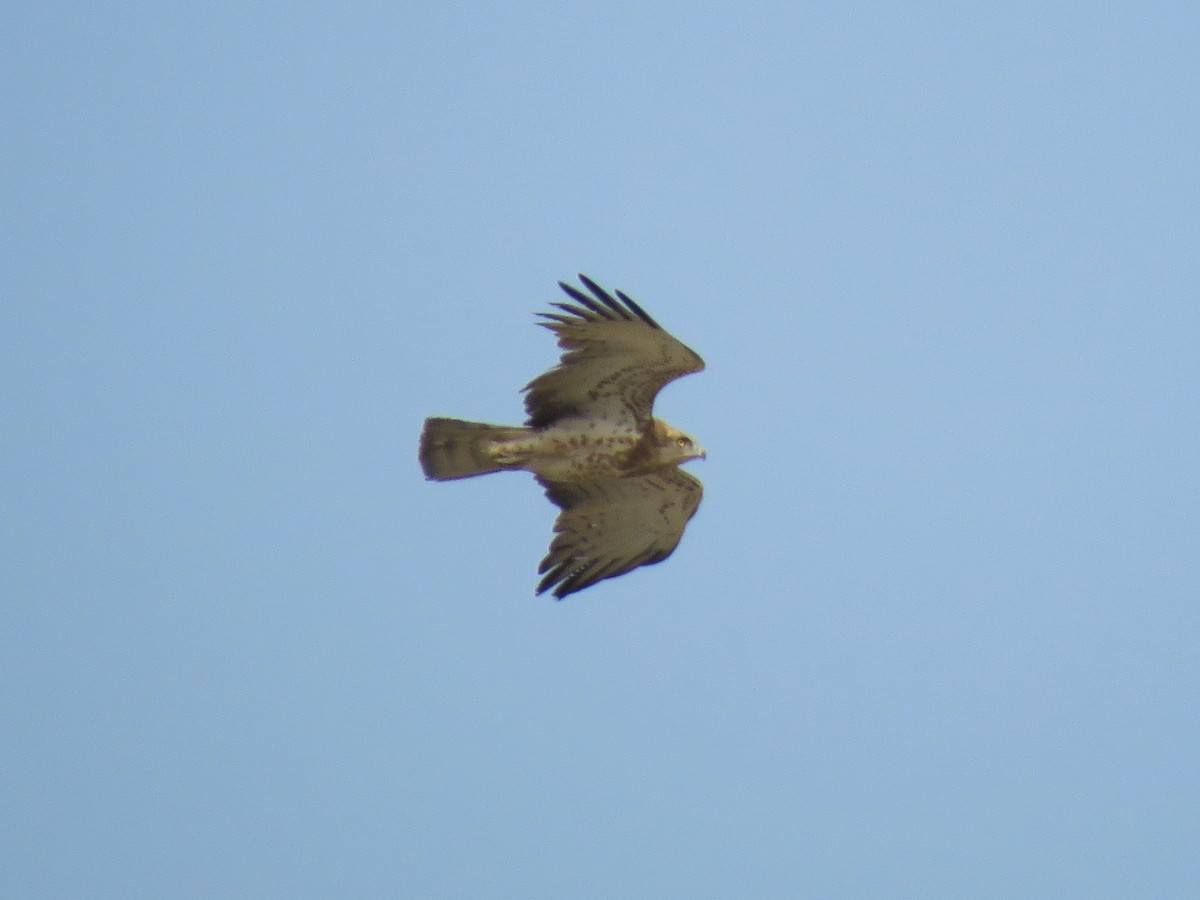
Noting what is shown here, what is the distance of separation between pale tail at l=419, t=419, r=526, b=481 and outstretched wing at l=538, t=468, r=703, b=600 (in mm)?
531

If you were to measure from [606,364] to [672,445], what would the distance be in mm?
683

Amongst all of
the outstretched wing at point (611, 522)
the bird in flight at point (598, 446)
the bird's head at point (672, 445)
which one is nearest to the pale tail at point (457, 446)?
the bird in flight at point (598, 446)

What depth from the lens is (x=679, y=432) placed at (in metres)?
12.2

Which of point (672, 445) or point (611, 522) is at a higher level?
point (672, 445)

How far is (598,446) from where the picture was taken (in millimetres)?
12031

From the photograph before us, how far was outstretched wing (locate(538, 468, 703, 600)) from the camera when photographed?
12.4 m

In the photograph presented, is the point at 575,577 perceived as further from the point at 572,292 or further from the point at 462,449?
the point at 572,292

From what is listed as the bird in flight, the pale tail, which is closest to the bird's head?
the bird in flight

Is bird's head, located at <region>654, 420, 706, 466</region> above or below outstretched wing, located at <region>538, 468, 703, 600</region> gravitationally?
above

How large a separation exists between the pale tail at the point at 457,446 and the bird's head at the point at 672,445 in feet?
2.70

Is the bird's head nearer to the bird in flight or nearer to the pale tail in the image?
the bird in flight

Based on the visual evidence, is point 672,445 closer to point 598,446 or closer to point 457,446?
point 598,446

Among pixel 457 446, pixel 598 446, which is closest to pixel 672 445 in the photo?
pixel 598 446

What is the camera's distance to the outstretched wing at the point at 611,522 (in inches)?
487
